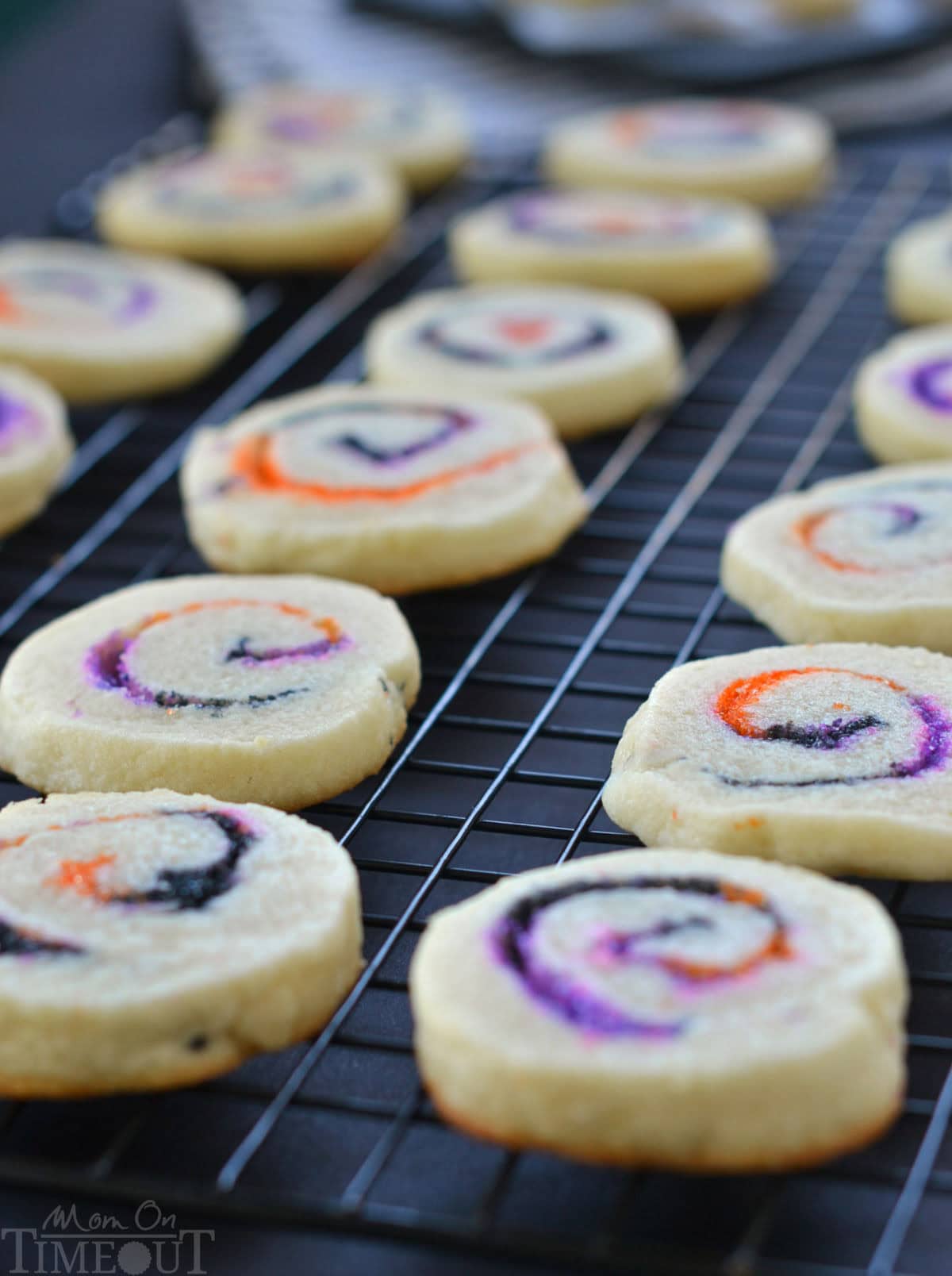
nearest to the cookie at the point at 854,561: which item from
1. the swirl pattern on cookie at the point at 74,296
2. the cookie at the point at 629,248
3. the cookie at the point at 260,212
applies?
the cookie at the point at 629,248

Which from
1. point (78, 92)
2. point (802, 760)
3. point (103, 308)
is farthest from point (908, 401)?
point (78, 92)

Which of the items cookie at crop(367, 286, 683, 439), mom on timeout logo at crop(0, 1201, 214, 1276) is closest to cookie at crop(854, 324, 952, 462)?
cookie at crop(367, 286, 683, 439)

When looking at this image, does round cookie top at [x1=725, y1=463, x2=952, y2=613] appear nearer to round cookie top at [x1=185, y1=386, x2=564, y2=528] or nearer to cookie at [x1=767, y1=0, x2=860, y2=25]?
round cookie top at [x1=185, y1=386, x2=564, y2=528]

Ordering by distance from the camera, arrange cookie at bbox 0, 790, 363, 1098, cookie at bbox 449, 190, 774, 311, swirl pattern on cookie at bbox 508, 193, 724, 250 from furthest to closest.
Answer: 1. swirl pattern on cookie at bbox 508, 193, 724, 250
2. cookie at bbox 449, 190, 774, 311
3. cookie at bbox 0, 790, 363, 1098

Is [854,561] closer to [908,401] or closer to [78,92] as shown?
[908,401]

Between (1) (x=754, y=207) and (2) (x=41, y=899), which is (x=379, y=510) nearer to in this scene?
(2) (x=41, y=899)
